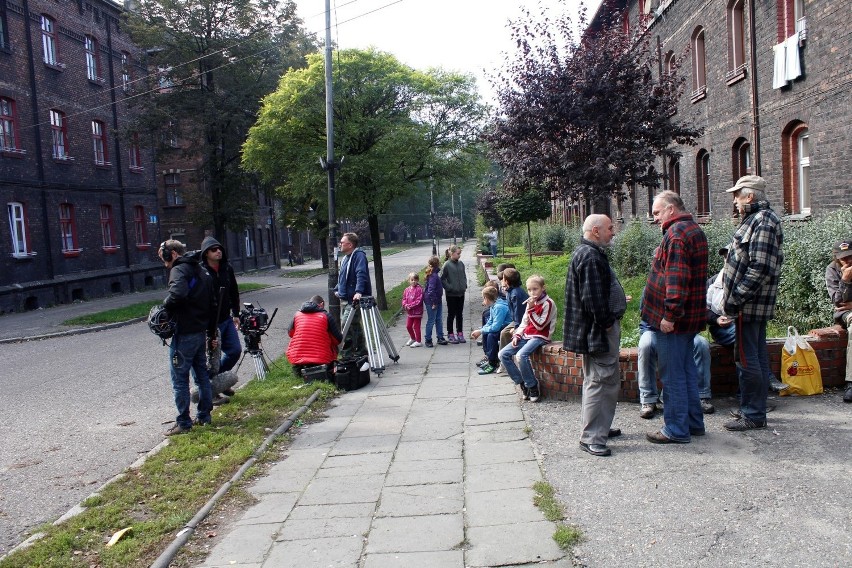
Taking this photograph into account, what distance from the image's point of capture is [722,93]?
1725 cm

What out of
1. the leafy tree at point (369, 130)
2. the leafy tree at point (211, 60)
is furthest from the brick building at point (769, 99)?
the leafy tree at point (211, 60)

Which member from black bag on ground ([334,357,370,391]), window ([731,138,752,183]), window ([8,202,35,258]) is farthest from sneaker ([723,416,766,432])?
window ([8,202,35,258])

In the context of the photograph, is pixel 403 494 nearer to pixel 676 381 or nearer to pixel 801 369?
pixel 676 381

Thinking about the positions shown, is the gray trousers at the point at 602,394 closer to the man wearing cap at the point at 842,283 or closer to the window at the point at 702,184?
the man wearing cap at the point at 842,283

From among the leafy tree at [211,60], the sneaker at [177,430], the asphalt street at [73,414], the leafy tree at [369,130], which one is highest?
the leafy tree at [211,60]

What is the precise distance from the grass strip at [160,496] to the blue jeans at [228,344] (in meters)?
0.51

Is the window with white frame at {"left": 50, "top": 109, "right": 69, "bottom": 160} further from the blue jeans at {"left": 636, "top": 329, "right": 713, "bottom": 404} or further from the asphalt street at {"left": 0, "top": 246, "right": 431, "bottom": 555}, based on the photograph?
the blue jeans at {"left": 636, "top": 329, "right": 713, "bottom": 404}

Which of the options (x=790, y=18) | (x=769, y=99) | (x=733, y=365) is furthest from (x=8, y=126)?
(x=733, y=365)

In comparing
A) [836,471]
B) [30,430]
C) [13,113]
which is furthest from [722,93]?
[13,113]

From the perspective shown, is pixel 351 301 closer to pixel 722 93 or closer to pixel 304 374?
pixel 304 374

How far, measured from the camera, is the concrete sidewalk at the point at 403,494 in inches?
165

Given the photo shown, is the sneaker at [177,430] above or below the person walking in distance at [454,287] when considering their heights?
below

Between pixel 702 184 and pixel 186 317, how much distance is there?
1601 cm

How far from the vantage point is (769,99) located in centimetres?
1455
